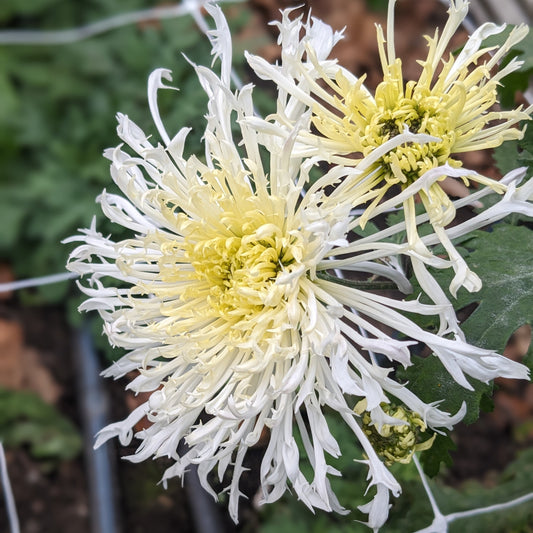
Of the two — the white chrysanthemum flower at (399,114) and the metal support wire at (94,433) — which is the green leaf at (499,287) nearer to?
the white chrysanthemum flower at (399,114)

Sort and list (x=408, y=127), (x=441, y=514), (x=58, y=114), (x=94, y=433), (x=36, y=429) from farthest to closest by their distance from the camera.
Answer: (x=58, y=114) → (x=36, y=429) → (x=94, y=433) → (x=441, y=514) → (x=408, y=127)

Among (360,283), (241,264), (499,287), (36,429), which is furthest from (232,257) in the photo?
(36,429)

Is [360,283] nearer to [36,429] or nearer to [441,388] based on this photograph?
[441,388]

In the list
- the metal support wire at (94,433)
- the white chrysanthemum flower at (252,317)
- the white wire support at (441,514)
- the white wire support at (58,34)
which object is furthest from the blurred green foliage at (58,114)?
the white wire support at (441,514)

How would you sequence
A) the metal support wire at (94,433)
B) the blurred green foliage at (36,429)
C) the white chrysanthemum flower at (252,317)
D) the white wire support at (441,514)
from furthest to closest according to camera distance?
the blurred green foliage at (36,429) → the metal support wire at (94,433) → the white wire support at (441,514) → the white chrysanthemum flower at (252,317)

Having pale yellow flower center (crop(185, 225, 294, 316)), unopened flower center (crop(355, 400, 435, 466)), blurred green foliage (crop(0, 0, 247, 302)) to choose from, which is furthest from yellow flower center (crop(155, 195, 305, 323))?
blurred green foliage (crop(0, 0, 247, 302))

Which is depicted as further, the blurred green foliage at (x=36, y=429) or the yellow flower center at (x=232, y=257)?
the blurred green foliage at (x=36, y=429)
